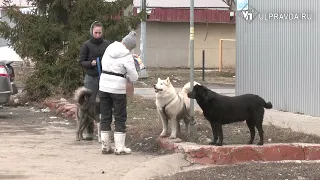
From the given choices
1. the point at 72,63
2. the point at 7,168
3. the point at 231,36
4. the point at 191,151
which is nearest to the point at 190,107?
the point at 191,151

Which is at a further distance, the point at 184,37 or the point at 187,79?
the point at 184,37

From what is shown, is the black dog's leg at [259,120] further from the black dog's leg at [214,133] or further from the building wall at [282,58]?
the building wall at [282,58]

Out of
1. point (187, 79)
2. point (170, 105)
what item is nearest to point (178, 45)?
point (187, 79)

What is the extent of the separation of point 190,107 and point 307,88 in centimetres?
465

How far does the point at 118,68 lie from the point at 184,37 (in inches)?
A: 994

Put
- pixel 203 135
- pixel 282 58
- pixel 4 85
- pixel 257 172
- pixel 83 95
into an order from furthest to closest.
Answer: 1. pixel 282 58
2. pixel 4 85
3. pixel 83 95
4. pixel 203 135
5. pixel 257 172

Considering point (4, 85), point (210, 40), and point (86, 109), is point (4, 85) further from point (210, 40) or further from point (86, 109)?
point (210, 40)

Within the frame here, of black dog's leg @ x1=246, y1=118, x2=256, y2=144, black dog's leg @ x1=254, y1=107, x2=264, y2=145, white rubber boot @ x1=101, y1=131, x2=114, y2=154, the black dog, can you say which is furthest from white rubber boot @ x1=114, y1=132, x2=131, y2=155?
black dog's leg @ x1=254, y1=107, x2=264, y2=145

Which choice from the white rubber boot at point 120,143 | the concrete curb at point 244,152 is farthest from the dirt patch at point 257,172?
the white rubber boot at point 120,143

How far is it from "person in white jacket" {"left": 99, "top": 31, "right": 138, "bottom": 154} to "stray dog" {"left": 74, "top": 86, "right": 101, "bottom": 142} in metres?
1.03

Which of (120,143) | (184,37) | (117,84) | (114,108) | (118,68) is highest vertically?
(184,37)

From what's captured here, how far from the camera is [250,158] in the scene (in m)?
8.47

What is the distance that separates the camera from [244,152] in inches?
333

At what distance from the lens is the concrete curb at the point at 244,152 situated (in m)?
8.33
